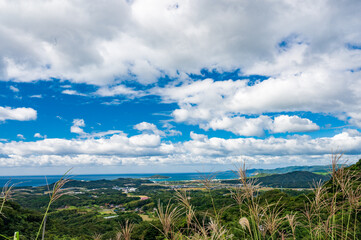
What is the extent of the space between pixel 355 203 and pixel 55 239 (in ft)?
174

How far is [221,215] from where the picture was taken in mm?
3801

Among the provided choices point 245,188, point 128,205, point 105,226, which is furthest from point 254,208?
point 128,205

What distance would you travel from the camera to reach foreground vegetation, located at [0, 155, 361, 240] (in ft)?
10.9

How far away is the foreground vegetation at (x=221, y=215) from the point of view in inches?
131

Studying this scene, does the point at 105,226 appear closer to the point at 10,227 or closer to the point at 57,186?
the point at 10,227

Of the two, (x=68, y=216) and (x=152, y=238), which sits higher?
(x=152, y=238)

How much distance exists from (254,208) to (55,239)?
52.3 metres

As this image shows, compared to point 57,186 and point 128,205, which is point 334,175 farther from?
point 128,205

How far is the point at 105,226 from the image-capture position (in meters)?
77.8

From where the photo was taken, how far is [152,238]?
116ft

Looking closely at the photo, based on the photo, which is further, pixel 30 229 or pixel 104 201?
pixel 104 201

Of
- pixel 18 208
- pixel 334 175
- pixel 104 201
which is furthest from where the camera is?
pixel 104 201

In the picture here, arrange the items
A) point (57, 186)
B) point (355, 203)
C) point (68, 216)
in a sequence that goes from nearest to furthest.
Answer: point (57, 186)
point (355, 203)
point (68, 216)

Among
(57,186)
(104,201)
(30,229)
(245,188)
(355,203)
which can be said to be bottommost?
(104,201)
